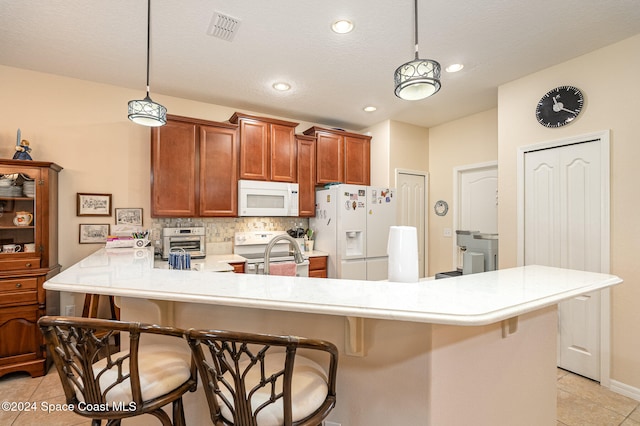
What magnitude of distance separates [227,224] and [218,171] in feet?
2.44

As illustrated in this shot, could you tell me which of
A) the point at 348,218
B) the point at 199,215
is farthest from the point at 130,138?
the point at 348,218

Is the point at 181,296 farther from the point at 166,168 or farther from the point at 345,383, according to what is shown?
the point at 166,168

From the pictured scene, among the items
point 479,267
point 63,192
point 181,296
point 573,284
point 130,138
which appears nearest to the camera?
point 181,296

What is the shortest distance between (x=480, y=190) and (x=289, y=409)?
153 inches

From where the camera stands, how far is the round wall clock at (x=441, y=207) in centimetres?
445

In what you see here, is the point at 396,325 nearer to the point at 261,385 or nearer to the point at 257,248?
the point at 261,385

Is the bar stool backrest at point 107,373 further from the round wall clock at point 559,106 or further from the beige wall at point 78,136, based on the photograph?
the round wall clock at point 559,106

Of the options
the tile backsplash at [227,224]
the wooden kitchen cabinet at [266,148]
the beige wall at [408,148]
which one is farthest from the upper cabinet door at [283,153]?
the beige wall at [408,148]

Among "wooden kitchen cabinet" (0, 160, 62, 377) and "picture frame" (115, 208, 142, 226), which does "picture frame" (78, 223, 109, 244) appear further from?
"wooden kitchen cabinet" (0, 160, 62, 377)

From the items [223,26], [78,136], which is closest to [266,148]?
[223,26]

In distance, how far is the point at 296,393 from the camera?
1033 mm

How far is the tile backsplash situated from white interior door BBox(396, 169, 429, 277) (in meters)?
1.46

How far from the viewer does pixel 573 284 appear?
1313 millimetres

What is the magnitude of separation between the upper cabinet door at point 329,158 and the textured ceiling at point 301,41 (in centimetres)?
80
